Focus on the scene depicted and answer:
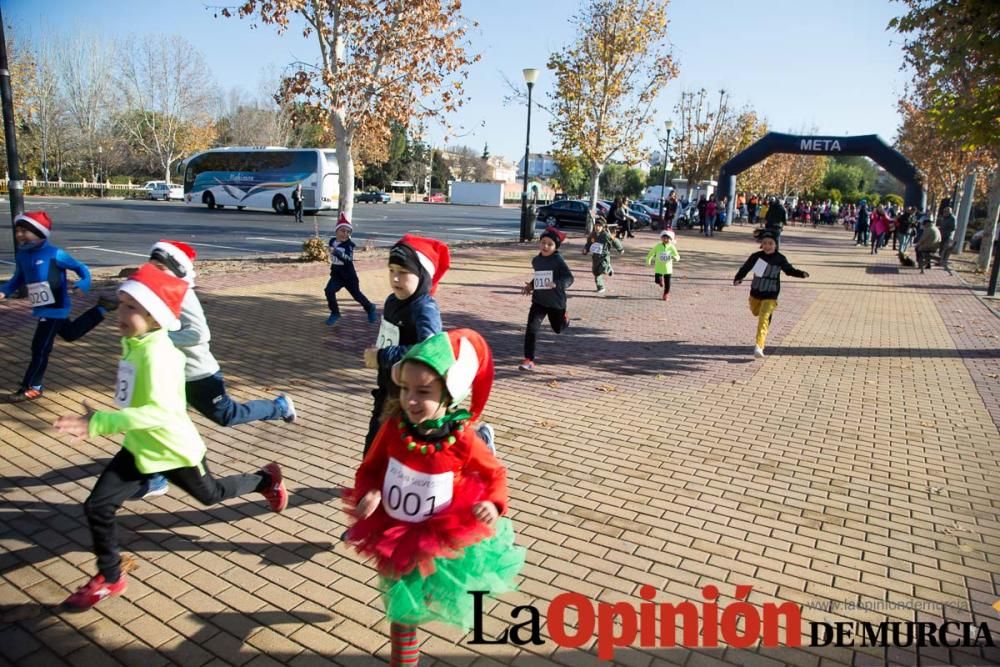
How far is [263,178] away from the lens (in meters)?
34.9

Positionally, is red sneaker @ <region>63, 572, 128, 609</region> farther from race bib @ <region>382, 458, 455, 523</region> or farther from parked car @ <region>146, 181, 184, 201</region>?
parked car @ <region>146, 181, 184, 201</region>

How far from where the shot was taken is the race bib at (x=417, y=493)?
2.52m

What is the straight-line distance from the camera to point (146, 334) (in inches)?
124

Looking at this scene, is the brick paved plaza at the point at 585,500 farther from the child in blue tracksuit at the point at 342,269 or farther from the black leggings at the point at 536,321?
the child in blue tracksuit at the point at 342,269

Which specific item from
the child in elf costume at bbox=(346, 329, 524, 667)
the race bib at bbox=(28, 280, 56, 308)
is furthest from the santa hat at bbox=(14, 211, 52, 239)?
the child in elf costume at bbox=(346, 329, 524, 667)

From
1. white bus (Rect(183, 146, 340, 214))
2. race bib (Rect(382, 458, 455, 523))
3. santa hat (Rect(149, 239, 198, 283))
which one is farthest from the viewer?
white bus (Rect(183, 146, 340, 214))

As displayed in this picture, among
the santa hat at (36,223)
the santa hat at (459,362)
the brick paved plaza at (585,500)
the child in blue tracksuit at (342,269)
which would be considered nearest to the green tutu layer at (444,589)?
the santa hat at (459,362)

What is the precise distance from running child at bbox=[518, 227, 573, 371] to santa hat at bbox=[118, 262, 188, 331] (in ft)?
15.2

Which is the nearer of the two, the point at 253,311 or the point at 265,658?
the point at 265,658

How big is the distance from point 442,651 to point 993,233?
75.8 ft

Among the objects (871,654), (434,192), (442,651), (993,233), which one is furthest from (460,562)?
(434,192)

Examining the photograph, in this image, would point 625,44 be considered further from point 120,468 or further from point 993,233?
point 120,468

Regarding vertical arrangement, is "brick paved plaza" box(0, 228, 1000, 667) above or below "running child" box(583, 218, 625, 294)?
below

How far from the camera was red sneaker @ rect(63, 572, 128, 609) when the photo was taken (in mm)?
3125
